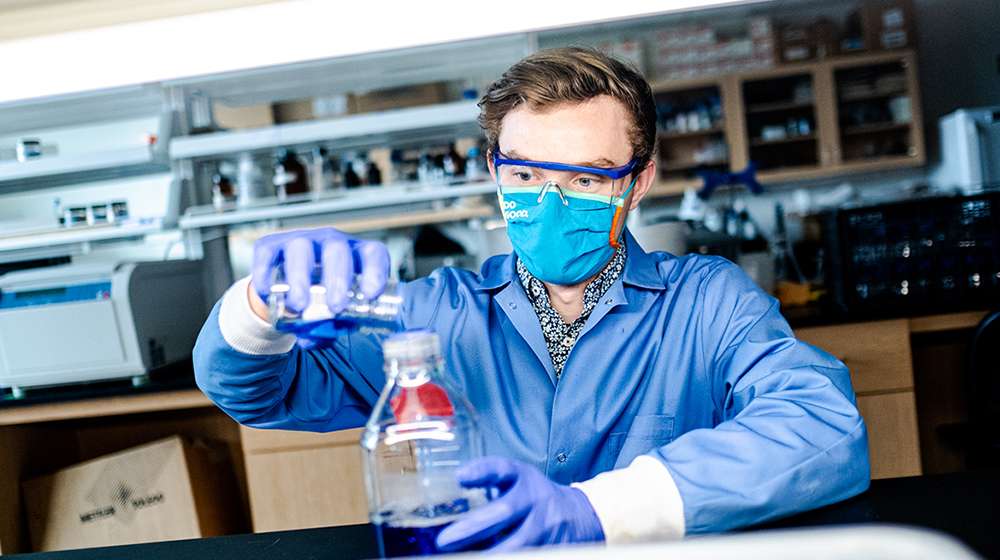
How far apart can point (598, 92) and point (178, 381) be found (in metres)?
1.87

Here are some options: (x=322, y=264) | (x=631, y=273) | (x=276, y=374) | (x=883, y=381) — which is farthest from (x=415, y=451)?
(x=883, y=381)

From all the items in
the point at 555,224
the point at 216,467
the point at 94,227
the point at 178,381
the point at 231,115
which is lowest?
the point at 216,467

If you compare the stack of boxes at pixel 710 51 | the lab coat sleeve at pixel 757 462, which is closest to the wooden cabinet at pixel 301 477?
the lab coat sleeve at pixel 757 462

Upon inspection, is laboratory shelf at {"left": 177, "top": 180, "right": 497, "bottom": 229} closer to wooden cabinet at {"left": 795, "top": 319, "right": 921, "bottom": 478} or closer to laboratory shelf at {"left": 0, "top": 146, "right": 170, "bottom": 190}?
laboratory shelf at {"left": 0, "top": 146, "right": 170, "bottom": 190}

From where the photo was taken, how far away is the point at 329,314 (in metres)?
0.70

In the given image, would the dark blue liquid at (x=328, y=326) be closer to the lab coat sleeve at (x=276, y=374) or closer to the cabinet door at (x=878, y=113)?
the lab coat sleeve at (x=276, y=374)

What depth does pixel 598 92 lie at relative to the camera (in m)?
1.07

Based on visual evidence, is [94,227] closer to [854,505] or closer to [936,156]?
[854,505]

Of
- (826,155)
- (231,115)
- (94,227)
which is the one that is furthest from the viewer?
(826,155)

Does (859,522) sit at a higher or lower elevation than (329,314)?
lower

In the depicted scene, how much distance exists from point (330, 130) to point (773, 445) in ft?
6.95

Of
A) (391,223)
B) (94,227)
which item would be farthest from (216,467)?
(391,223)

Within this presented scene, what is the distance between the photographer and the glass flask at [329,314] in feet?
2.33

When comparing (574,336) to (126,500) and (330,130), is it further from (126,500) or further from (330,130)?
(126,500)
